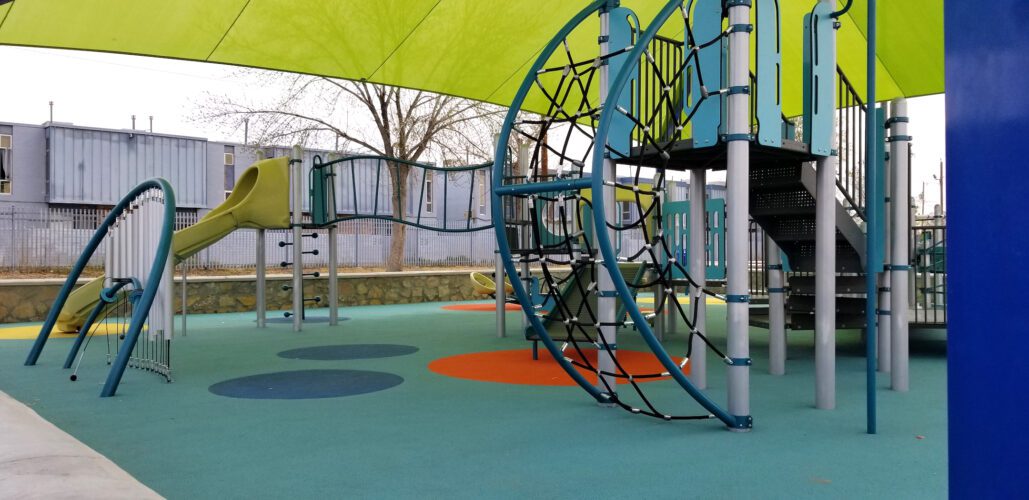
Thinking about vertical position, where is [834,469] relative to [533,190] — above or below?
below

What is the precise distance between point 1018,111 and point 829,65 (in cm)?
407

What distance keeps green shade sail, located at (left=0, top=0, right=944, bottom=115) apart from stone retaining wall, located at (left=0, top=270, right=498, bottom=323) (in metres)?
6.09

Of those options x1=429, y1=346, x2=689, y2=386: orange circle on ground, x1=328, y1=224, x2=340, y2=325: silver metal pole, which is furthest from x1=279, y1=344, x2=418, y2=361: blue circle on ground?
x1=328, y1=224, x2=340, y2=325: silver metal pole

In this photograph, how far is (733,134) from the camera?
4.42 m

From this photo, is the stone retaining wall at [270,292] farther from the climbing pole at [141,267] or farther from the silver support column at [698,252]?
the silver support column at [698,252]

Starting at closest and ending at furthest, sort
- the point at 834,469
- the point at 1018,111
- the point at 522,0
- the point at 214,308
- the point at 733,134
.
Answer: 1. the point at 1018,111
2. the point at 834,469
3. the point at 733,134
4. the point at 522,0
5. the point at 214,308

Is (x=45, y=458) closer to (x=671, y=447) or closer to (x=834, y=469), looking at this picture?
(x=671, y=447)

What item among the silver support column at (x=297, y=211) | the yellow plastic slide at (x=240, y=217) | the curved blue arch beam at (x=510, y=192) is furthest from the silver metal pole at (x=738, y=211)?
the silver support column at (x=297, y=211)

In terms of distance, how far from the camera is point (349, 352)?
26.9 ft

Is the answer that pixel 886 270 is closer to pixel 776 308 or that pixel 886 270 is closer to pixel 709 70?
pixel 776 308

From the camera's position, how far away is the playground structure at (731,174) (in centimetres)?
438

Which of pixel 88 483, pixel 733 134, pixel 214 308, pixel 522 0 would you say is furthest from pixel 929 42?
pixel 214 308

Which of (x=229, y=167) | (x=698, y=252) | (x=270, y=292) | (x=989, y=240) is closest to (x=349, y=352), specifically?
(x=698, y=252)

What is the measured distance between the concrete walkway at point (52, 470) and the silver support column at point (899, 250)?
547 centimetres
